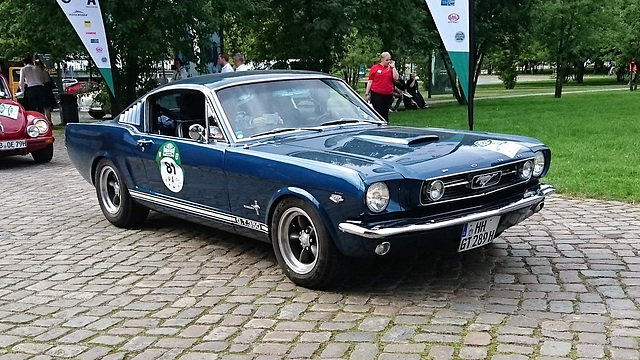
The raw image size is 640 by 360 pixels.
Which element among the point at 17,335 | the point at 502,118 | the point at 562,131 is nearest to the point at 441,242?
the point at 17,335

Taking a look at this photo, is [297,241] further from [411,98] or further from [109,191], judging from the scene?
[411,98]

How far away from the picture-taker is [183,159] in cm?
598

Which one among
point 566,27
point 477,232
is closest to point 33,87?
point 477,232

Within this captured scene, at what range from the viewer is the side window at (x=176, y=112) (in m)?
6.18

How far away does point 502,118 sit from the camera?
61.4 ft

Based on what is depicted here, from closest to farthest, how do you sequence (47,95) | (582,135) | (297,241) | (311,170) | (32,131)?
1. (311,170)
2. (297,241)
3. (32,131)
4. (582,135)
5. (47,95)

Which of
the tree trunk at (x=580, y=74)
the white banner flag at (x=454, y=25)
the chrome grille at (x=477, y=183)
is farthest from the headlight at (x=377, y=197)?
the tree trunk at (x=580, y=74)

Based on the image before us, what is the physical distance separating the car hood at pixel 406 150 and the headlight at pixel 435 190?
0.22 feet

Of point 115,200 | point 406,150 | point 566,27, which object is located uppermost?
point 566,27

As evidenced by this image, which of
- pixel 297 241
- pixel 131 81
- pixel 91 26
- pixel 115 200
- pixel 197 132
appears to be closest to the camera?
pixel 297 241

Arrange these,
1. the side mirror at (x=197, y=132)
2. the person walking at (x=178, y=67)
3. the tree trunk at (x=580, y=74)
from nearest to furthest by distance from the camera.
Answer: the side mirror at (x=197, y=132) < the person walking at (x=178, y=67) < the tree trunk at (x=580, y=74)

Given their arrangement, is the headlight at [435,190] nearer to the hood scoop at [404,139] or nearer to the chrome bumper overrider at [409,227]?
the chrome bumper overrider at [409,227]

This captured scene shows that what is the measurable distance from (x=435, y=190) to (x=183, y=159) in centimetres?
233

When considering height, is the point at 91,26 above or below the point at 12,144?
above
